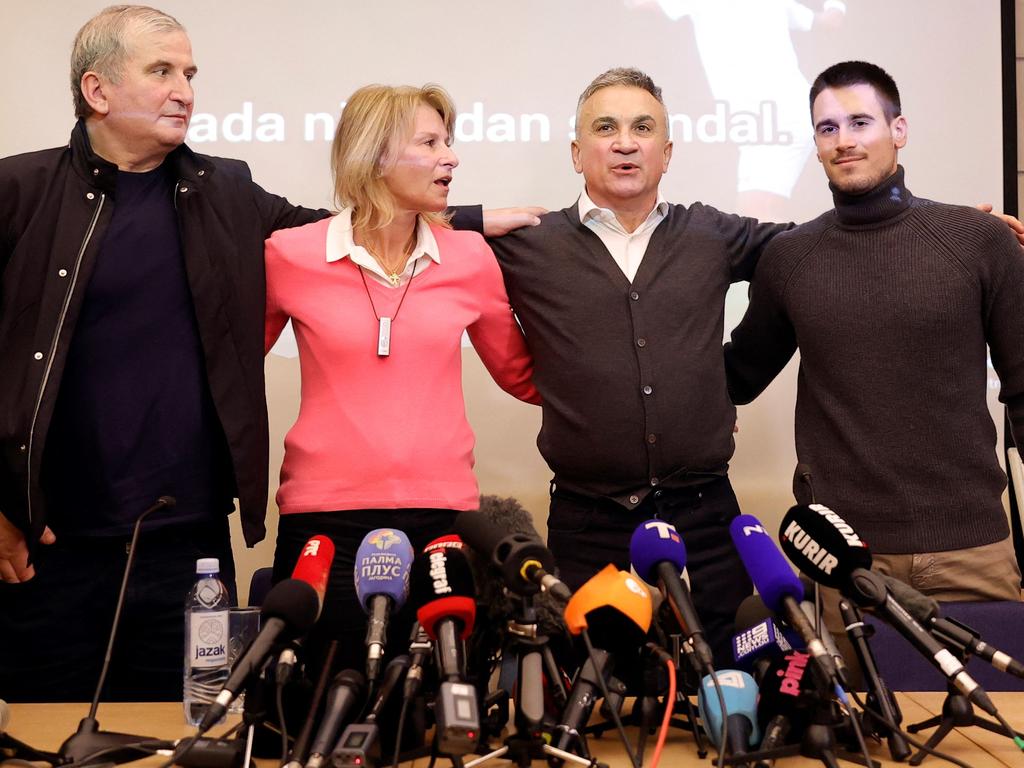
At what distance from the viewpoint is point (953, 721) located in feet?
5.00

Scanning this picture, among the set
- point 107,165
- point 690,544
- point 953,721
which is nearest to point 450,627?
point 953,721

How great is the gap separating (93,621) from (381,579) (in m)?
0.96

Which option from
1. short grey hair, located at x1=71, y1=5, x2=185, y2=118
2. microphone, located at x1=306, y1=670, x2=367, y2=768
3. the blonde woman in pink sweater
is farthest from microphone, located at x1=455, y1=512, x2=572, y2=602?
short grey hair, located at x1=71, y1=5, x2=185, y2=118

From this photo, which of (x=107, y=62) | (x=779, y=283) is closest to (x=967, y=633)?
(x=779, y=283)

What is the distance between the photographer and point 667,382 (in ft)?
8.07

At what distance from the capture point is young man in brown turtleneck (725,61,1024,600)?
244 centimetres

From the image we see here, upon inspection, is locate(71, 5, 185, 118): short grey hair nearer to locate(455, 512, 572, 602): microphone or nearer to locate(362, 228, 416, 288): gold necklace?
locate(362, 228, 416, 288): gold necklace

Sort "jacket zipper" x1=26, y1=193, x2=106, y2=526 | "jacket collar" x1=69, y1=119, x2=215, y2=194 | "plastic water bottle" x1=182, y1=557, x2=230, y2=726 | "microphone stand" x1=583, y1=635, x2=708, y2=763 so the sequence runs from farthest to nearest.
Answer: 1. "jacket collar" x1=69, y1=119, x2=215, y2=194
2. "jacket zipper" x1=26, y1=193, x2=106, y2=526
3. "plastic water bottle" x1=182, y1=557, x2=230, y2=726
4. "microphone stand" x1=583, y1=635, x2=708, y2=763

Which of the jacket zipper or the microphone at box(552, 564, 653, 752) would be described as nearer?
the microphone at box(552, 564, 653, 752)

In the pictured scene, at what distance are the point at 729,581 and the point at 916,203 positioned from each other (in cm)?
101

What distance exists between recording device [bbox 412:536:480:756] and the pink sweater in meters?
0.59

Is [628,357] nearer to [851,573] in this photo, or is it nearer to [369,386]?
[369,386]

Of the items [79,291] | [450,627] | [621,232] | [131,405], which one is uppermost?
[621,232]

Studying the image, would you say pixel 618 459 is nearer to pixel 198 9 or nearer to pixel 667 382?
pixel 667 382
